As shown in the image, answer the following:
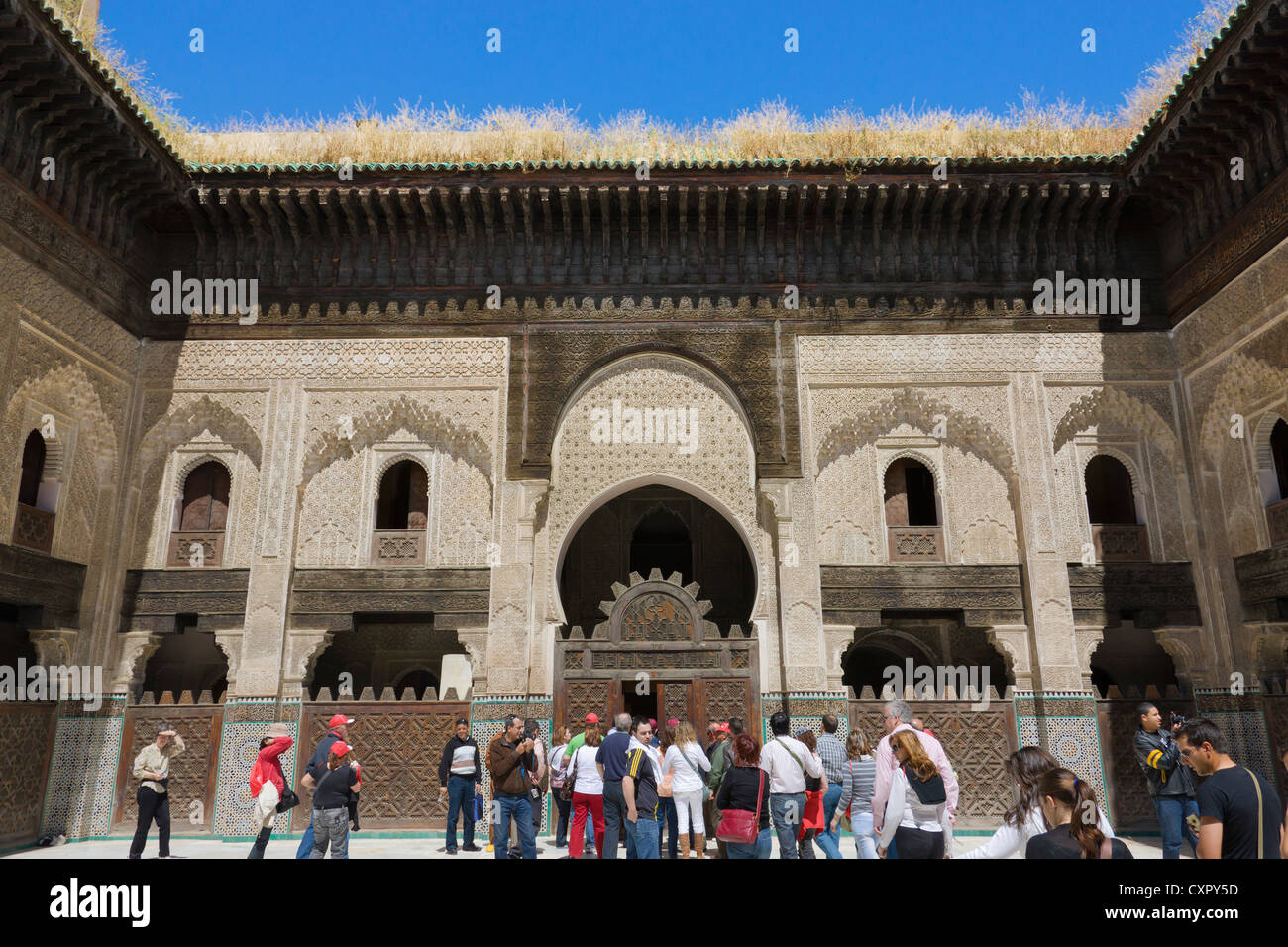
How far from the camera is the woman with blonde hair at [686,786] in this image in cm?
556

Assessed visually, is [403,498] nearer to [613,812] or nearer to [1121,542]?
[613,812]

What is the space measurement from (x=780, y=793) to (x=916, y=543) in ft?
16.4

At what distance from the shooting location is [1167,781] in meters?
5.53

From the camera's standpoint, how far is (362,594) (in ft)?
29.8

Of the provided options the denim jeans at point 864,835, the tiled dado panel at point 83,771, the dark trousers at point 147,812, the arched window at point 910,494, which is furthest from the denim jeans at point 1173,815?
the tiled dado panel at point 83,771

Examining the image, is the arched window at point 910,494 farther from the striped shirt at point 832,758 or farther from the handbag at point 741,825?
the handbag at point 741,825

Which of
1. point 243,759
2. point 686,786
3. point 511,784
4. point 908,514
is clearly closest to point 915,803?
point 686,786

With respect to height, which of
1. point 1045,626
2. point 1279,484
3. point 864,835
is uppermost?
point 1279,484

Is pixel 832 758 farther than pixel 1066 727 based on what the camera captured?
No

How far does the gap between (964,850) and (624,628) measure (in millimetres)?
3668

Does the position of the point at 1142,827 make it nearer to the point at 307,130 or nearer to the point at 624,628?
the point at 624,628

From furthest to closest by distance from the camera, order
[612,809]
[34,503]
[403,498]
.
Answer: [403,498] < [34,503] < [612,809]

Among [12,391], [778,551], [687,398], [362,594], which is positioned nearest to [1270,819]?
[778,551]

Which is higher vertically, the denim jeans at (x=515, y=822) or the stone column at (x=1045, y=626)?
the stone column at (x=1045, y=626)
